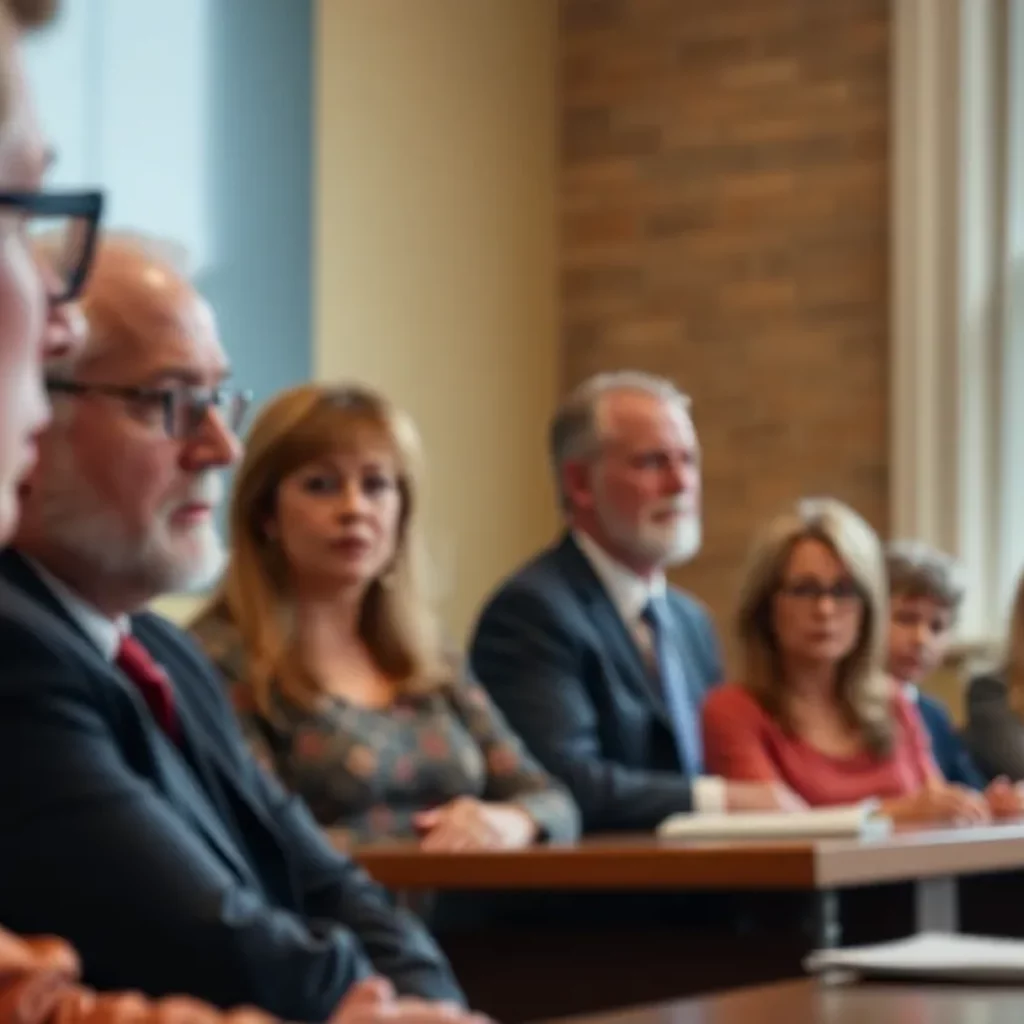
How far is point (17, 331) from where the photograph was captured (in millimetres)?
1018

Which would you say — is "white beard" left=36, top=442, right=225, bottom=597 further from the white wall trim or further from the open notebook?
the white wall trim

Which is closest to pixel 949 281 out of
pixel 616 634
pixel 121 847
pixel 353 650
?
pixel 616 634

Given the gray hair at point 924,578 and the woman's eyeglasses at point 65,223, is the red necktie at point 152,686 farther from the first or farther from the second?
the gray hair at point 924,578

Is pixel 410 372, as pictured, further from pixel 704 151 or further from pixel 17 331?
pixel 17 331

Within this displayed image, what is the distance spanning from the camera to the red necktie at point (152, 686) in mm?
2386

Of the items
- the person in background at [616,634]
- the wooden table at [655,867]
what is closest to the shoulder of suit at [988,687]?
the person in background at [616,634]

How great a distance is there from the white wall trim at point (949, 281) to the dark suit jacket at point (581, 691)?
7.50ft

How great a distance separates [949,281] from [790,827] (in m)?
3.51

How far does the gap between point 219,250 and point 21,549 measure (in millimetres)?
3901

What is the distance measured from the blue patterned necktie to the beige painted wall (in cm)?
184

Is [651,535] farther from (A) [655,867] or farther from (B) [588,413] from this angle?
(A) [655,867]

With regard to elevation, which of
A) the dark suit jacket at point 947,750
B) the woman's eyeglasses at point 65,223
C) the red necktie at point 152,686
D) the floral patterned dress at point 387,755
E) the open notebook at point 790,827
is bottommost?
the dark suit jacket at point 947,750

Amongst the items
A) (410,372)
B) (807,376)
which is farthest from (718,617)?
(410,372)

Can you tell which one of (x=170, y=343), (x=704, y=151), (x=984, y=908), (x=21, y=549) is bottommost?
(x=984, y=908)
